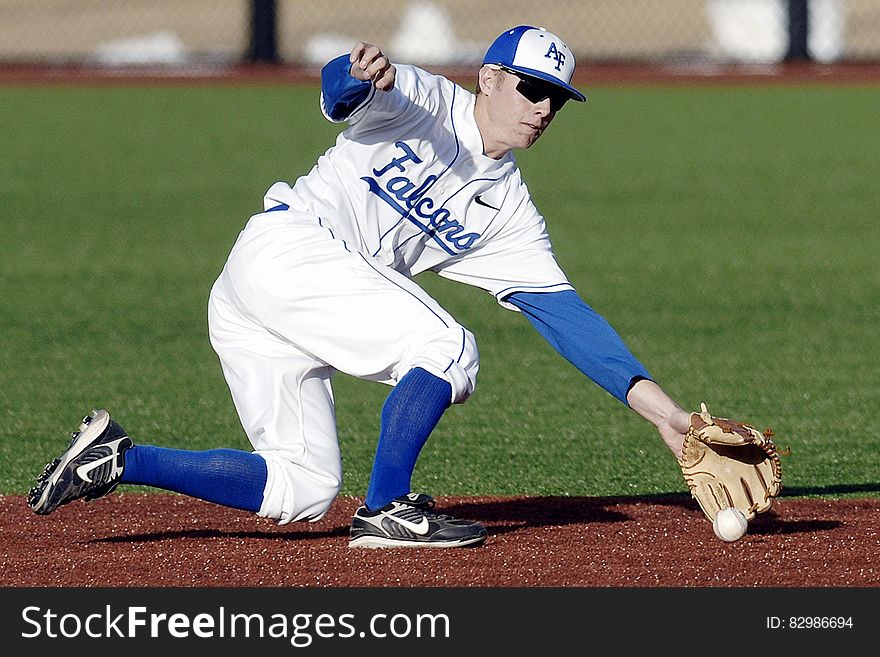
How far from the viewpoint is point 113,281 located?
31.6 feet

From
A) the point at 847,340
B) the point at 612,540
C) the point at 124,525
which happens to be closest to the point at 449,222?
the point at 612,540

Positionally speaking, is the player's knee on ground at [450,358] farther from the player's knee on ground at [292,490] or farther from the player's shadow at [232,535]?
the player's shadow at [232,535]

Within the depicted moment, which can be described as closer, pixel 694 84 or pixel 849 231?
pixel 849 231

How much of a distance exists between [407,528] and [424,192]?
88 centimetres

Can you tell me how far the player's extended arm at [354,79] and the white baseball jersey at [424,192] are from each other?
7 centimetres

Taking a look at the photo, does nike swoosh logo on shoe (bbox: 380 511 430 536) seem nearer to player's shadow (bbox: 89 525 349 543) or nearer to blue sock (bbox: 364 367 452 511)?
blue sock (bbox: 364 367 452 511)

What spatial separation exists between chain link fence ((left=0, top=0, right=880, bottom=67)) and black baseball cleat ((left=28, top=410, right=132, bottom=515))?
14662 millimetres

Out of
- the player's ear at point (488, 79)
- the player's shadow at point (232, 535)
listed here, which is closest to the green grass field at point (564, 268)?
the player's shadow at point (232, 535)

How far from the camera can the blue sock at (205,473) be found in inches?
169

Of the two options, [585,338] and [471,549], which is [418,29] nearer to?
[585,338]

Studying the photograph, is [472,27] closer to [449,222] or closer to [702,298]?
[702,298]

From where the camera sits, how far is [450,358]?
421 centimetres

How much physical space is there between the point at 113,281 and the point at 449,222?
5451 millimetres

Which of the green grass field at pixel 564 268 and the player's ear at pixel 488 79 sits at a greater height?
the green grass field at pixel 564 268
